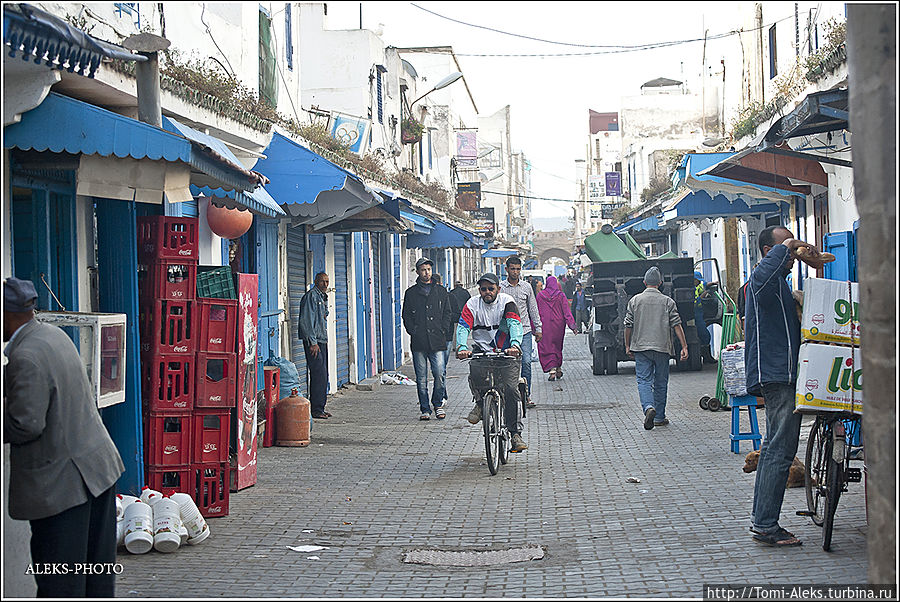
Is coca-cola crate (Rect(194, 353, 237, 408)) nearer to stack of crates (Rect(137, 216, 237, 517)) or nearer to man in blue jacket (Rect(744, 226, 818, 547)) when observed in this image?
stack of crates (Rect(137, 216, 237, 517))

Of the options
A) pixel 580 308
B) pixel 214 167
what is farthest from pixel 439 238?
pixel 214 167

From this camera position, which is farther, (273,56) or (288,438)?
(273,56)

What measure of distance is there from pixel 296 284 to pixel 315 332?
6.28 feet

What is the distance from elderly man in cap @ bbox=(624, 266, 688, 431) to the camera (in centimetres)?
1189

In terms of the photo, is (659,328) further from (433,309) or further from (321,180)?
(321,180)

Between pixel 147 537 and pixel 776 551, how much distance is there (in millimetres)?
3967

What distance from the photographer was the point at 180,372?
771 centimetres

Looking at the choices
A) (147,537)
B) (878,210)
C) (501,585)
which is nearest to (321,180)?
(147,537)

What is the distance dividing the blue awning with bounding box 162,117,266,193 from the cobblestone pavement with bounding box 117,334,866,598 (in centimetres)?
254

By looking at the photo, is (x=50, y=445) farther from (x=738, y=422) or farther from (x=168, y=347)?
(x=738, y=422)

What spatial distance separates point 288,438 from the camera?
11.3m

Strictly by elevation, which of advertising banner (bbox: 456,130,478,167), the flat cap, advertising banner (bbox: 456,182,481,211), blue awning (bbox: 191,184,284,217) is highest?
advertising banner (bbox: 456,130,478,167)

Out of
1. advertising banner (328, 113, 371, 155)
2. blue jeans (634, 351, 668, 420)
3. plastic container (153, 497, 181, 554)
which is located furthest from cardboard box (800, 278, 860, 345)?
advertising banner (328, 113, 371, 155)

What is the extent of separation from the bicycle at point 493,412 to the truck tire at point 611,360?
9604 millimetres
